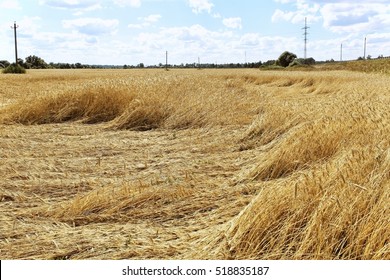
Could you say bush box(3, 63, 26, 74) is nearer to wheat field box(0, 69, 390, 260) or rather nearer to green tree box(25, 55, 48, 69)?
green tree box(25, 55, 48, 69)

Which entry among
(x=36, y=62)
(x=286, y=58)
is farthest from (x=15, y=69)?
(x=286, y=58)

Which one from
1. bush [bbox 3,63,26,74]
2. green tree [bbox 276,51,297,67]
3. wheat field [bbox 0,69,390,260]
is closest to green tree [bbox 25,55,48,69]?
bush [bbox 3,63,26,74]

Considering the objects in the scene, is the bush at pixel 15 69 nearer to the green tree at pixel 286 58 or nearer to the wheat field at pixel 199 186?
the green tree at pixel 286 58

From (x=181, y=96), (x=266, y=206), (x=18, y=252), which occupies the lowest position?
(x=18, y=252)

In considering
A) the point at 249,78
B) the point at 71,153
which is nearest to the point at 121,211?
the point at 71,153

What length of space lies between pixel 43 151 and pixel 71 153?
1.46 feet

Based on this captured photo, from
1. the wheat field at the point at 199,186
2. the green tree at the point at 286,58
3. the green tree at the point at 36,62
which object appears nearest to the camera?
the wheat field at the point at 199,186

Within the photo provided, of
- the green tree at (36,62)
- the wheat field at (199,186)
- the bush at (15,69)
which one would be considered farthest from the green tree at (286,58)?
the wheat field at (199,186)

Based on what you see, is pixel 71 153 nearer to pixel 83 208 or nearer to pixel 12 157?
pixel 12 157

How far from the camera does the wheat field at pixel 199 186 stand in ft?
8.12

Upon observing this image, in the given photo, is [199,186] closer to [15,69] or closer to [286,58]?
[15,69]

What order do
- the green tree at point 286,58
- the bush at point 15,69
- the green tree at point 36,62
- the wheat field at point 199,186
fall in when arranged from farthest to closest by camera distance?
the green tree at point 36,62 < the green tree at point 286,58 < the bush at point 15,69 < the wheat field at point 199,186

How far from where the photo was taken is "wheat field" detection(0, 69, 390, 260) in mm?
2475

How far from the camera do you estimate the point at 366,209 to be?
8.05ft
